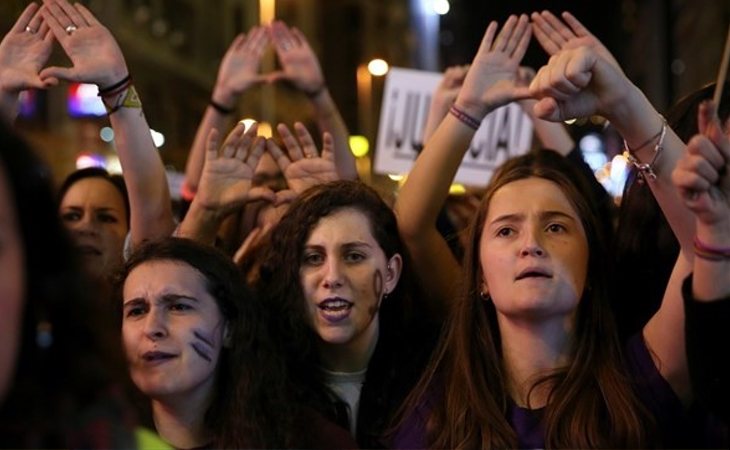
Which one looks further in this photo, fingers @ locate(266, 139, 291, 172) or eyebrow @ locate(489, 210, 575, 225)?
fingers @ locate(266, 139, 291, 172)

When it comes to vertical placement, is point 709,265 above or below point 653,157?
below

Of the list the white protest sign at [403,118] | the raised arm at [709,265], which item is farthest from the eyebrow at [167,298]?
the white protest sign at [403,118]

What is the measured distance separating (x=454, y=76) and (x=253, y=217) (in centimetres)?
94

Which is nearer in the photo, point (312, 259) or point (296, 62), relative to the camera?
point (312, 259)

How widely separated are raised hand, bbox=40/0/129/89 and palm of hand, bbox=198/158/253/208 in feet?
1.31

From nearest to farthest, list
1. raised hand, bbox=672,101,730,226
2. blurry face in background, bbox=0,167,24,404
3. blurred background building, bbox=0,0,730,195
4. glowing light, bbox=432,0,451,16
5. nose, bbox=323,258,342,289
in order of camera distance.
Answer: blurry face in background, bbox=0,167,24,404 → raised hand, bbox=672,101,730,226 → nose, bbox=323,258,342,289 → glowing light, bbox=432,0,451,16 → blurred background building, bbox=0,0,730,195

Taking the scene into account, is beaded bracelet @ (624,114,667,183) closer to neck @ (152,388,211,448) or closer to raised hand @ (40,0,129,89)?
neck @ (152,388,211,448)

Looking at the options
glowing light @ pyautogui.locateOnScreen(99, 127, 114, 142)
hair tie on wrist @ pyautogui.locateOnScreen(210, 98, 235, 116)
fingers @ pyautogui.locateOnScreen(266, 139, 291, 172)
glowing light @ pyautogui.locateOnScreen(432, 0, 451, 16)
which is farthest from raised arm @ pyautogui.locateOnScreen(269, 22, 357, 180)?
glowing light @ pyautogui.locateOnScreen(99, 127, 114, 142)

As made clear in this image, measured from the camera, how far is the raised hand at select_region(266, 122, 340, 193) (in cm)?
430

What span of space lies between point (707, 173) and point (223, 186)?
186cm

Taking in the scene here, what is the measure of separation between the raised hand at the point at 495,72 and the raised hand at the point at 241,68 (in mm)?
1405

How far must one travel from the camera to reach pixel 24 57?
4.00 meters

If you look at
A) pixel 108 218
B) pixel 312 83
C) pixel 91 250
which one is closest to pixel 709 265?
pixel 91 250

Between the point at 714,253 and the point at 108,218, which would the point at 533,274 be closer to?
the point at 714,253
